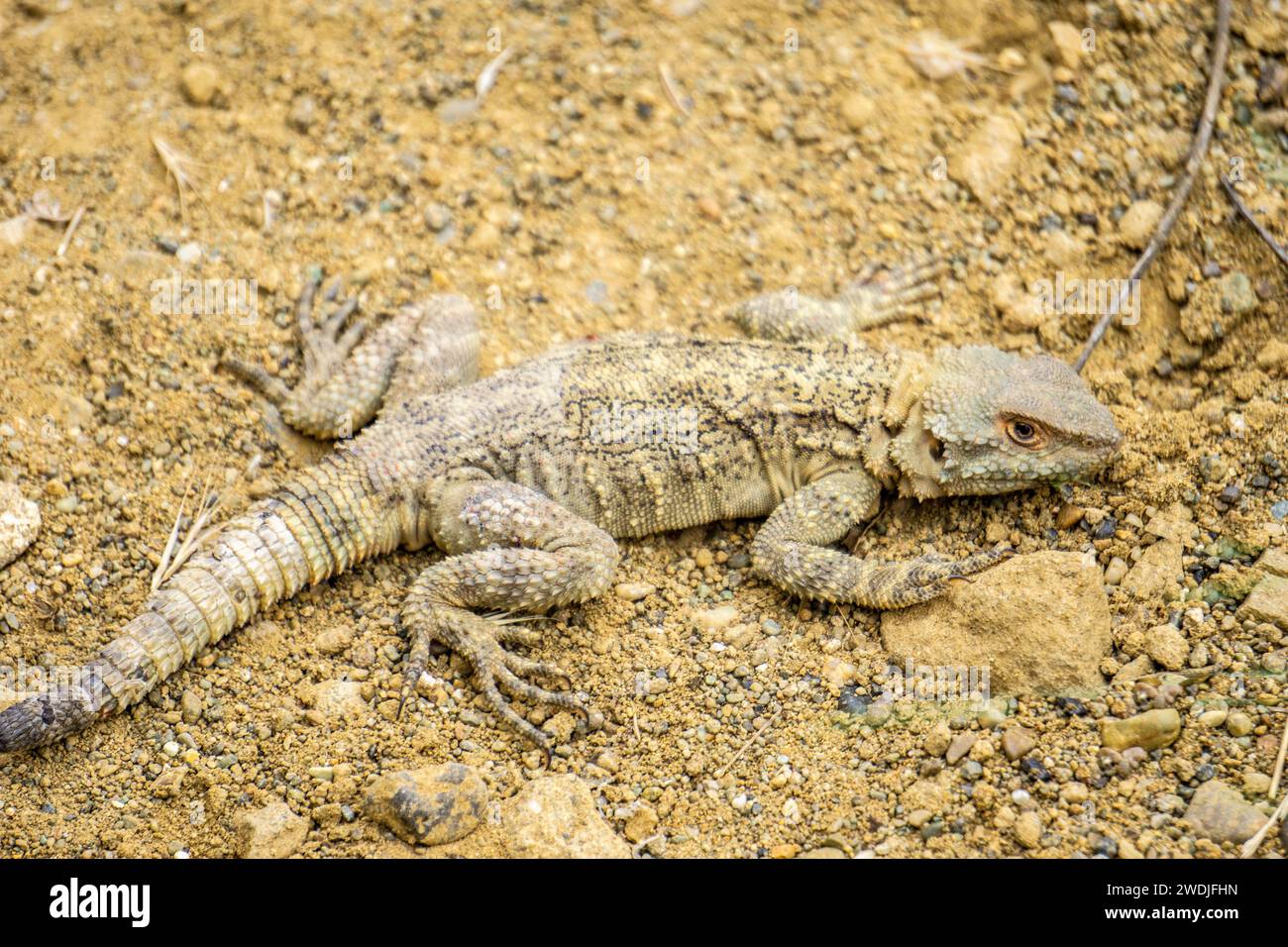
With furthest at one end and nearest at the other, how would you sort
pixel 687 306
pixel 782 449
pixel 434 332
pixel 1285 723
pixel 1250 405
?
pixel 687 306, pixel 434 332, pixel 782 449, pixel 1250 405, pixel 1285 723

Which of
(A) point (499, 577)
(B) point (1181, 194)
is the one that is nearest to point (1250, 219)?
(B) point (1181, 194)

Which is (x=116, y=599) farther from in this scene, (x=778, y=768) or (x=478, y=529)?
(x=778, y=768)

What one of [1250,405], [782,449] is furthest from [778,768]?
[1250,405]

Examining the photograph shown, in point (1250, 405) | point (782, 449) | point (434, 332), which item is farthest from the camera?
point (434, 332)

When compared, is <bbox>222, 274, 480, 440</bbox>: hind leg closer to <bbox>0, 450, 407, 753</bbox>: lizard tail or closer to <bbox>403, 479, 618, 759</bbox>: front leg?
<bbox>0, 450, 407, 753</bbox>: lizard tail

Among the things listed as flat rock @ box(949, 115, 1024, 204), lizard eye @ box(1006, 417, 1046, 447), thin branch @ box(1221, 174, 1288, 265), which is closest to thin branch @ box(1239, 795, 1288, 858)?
lizard eye @ box(1006, 417, 1046, 447)

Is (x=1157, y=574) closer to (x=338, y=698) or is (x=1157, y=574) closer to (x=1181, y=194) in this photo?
(x=1181, y=194)
